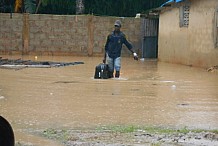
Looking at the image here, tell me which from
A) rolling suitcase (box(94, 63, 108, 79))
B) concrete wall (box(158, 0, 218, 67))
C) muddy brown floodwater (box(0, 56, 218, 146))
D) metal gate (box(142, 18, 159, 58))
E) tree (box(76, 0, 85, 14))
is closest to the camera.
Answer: muddy brown floodwater (box(0, 56, 218, 146))

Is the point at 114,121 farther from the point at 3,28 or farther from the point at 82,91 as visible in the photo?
the point at 3,28

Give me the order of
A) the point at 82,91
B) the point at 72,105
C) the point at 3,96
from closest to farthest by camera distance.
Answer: the point at 72,105, the point at 3,96, the point at 82,91

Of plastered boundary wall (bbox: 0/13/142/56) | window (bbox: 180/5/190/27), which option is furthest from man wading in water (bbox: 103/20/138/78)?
plastered boundary wall (bbox: 0/13/142/56)

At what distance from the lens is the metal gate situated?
28203mm

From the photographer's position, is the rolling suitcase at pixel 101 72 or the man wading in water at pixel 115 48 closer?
the rolling suitcase at pixel 101 72

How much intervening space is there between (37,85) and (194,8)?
10.4 m

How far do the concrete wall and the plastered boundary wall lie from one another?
3.86 meters

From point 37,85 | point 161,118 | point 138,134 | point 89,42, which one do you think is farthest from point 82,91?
point 89,42

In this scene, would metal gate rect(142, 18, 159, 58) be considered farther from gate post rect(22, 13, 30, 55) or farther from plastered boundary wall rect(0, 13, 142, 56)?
gate post rect(22, 13, 30, 55)

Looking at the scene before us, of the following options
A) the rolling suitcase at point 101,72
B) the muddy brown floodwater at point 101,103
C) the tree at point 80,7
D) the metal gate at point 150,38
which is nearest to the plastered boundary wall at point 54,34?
the metal gate at point 150,38

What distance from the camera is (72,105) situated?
27.9 ft

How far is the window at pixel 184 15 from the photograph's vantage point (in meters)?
21.5

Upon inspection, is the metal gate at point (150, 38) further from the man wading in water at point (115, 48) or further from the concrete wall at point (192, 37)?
the man wading in water at point (115, 48)

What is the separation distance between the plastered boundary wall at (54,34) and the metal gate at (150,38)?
1164 millimetres
